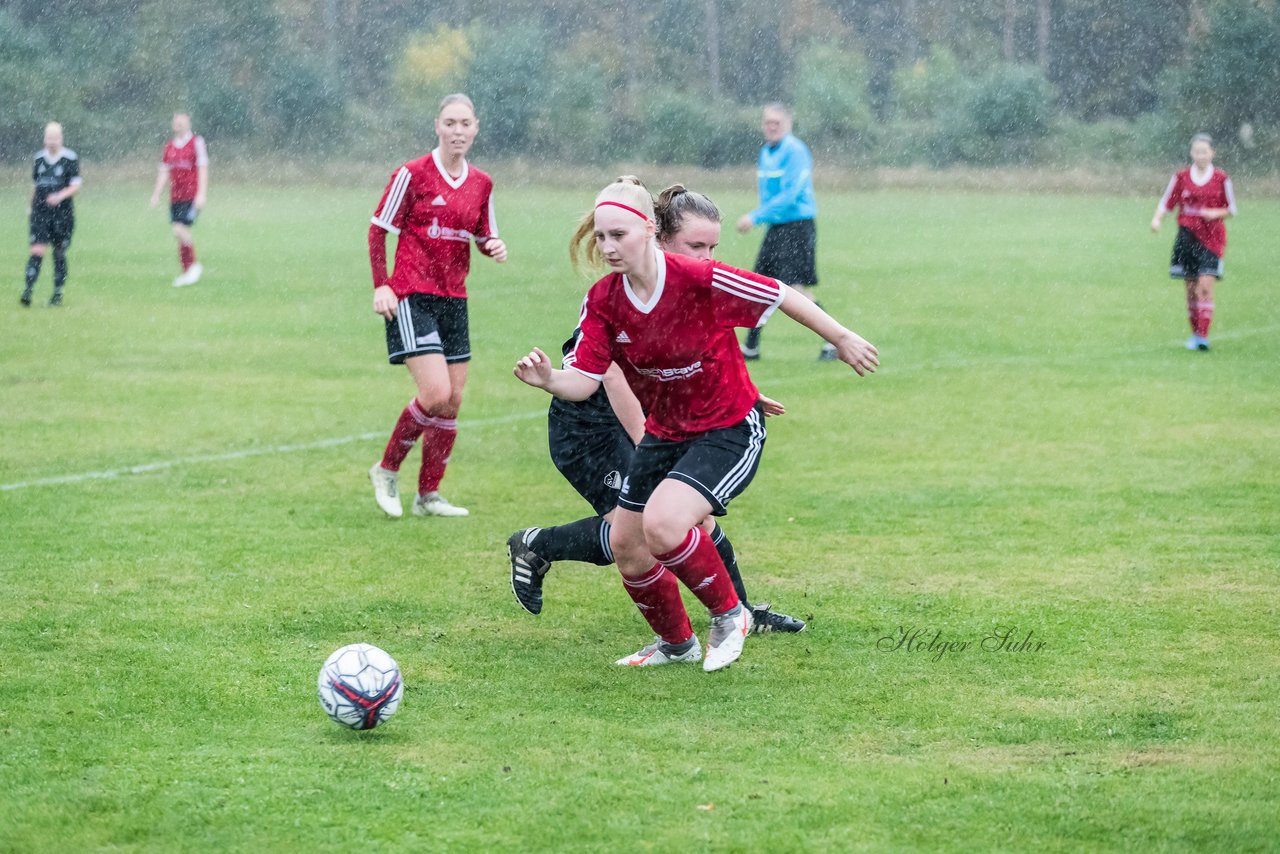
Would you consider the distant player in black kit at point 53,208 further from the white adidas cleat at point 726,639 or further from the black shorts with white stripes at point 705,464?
the white adidas cleat at point 726,639

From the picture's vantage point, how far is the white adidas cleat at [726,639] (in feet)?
17.9

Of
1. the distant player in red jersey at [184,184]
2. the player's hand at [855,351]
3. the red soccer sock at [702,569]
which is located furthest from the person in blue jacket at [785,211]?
the player's hand at [855,351]

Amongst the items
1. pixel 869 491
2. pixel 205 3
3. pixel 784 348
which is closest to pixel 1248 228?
pixel 784 348

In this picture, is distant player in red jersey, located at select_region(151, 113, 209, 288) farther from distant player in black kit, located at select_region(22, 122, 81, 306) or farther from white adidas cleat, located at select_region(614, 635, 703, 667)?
white adidas cleat, located at select_region(614, 635, 703, 667)

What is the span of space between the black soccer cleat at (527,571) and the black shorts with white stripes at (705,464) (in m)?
0.58

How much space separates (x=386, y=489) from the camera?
8.24 m

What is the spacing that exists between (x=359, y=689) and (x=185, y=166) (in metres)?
17.6

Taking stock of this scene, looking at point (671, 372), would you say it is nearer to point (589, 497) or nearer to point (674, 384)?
point (674, 384)

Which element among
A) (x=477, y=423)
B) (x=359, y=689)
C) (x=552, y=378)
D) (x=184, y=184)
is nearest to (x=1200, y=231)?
(x=477, y=423)

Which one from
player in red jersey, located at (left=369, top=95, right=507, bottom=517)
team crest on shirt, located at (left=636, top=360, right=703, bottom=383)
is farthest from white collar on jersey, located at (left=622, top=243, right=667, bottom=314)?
player in red jersey, located at (left=369, top=95, right=507, bottom=517)

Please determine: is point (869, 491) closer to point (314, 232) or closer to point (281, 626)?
point (281, 626)

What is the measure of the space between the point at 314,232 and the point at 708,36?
33.7 meters

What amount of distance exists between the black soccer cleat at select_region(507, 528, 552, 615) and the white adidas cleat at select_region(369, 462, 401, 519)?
2.33 m

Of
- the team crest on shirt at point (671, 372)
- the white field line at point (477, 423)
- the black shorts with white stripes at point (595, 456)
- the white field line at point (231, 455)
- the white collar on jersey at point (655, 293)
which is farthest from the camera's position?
the white field line at point (477, 423)
